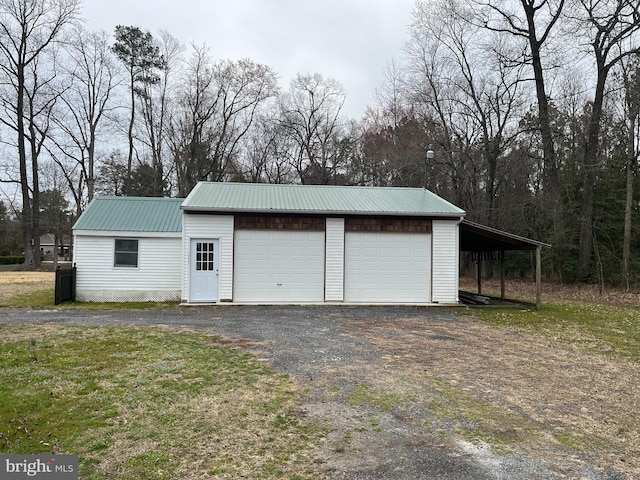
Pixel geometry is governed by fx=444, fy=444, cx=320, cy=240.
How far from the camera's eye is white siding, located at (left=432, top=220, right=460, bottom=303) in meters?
13.6

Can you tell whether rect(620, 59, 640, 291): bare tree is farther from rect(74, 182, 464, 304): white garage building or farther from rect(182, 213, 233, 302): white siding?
rect(182, 213, 233, 302): white siding

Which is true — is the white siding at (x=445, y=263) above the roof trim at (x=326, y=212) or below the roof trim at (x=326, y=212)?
below

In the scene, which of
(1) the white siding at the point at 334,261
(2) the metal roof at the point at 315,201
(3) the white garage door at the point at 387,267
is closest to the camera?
(2) the metal roof at the point at 315,201

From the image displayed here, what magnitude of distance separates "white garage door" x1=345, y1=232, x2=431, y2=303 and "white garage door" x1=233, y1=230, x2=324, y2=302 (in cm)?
101

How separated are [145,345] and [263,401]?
3.44 meters

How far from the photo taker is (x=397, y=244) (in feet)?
44.8

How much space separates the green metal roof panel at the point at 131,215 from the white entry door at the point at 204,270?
1.88 metres

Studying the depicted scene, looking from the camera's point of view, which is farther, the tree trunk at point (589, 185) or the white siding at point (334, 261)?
the tree trunk at point (589, 185)

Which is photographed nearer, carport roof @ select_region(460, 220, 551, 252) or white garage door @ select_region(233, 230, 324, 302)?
carport roof @ select_region(460, 220, 551, 252)

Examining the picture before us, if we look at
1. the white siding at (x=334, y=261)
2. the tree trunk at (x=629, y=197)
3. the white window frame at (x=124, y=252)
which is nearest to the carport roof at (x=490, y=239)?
the white siding at (x=334, y=261)

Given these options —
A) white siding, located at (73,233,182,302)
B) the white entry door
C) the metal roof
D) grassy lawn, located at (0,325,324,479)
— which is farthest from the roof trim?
grassy lawn, located at (0,325,324,479)

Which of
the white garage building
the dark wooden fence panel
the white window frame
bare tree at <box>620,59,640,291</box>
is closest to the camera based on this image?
the dark wooden fence panel

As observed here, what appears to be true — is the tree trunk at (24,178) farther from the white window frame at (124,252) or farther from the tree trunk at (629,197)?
the tree trunk at (629,197)

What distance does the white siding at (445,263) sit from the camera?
44.8ft
